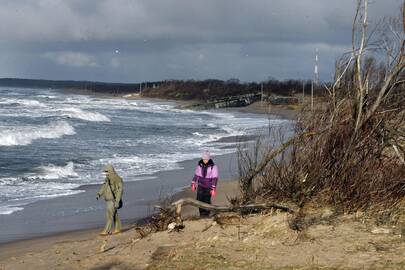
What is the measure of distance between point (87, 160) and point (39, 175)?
3.81m

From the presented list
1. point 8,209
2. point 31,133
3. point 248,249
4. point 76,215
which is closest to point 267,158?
point 248,249

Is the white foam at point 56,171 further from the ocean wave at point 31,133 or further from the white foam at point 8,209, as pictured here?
the ocean wave at point 31,133

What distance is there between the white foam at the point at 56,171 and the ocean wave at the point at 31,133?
833cm

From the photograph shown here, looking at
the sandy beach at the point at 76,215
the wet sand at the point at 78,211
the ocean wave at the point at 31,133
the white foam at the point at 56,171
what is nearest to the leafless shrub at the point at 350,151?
the sandy beach at the point at 76,215

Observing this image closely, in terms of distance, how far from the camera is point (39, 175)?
19.2 m

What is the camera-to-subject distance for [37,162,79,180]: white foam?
63.1ft

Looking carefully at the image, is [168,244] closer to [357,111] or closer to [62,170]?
[357,111]

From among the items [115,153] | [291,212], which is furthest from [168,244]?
[115,153]

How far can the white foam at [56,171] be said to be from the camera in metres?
19.2

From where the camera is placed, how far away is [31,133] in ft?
106

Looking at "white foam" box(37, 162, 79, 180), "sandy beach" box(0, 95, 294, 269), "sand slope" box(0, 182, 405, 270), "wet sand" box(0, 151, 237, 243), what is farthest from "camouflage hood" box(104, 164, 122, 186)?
"white foam" box(37, 162, 79, 180)

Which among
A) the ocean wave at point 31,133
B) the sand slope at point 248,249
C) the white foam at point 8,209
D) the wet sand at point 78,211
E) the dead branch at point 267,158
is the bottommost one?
the ocean wave at point 31,133

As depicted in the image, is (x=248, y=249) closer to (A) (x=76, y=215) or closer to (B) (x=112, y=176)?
(B) (x=112, y=176)

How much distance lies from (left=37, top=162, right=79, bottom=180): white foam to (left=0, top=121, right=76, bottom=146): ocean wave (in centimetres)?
833
